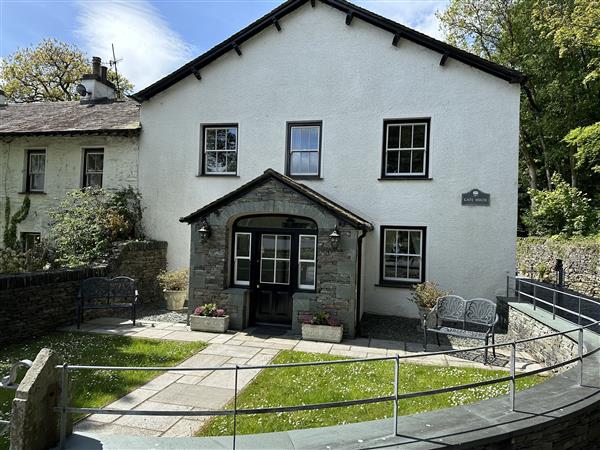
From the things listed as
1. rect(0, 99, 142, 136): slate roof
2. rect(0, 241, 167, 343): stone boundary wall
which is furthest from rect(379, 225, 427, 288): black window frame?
rect(0, 99, 142, 136): slate roof

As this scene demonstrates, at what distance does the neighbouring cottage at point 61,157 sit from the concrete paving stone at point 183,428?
11075 mm

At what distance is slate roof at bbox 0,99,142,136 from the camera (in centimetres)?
1444

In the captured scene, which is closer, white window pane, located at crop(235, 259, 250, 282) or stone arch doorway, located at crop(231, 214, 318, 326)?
stone arch doorway, located at crop(231, 214, 318, 326)

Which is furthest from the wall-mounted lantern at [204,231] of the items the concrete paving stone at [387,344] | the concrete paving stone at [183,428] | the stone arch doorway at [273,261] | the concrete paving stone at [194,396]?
the concrete paving stone at [183,428]

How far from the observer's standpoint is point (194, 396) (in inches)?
243

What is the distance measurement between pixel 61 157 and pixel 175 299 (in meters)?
7.72

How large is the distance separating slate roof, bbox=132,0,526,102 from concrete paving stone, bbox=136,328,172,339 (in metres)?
8.42

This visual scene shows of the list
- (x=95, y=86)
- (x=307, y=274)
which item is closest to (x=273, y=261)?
(x=307, y=274)

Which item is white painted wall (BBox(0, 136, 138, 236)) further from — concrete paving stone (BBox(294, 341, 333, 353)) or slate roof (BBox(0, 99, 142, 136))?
concrete paving stone (BBox(294, 341, 333, 353))

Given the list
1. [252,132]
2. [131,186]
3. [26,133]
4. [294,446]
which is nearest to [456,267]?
[252,132]

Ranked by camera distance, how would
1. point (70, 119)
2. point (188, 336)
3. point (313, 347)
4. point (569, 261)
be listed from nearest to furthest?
1. point (313, 347)
2. point (188, 336)
3. point (70, 119)
4. point (569, 261)

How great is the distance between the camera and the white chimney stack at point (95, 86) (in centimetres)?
1855

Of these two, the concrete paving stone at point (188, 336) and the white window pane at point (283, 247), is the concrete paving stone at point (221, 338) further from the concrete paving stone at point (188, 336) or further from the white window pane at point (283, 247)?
the white window pane at point (283, 247)

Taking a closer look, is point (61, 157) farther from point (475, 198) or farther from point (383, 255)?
point (475, 198)
